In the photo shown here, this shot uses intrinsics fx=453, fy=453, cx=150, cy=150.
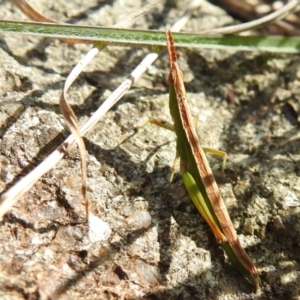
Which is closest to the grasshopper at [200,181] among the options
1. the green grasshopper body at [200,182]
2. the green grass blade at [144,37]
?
the green grasshopper body at [200,182]

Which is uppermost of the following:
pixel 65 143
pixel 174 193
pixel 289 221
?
pixel 65 143

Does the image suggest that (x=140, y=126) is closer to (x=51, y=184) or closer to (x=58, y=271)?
(x=51, y=184)

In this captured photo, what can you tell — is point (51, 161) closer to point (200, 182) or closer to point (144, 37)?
point (200, 182)

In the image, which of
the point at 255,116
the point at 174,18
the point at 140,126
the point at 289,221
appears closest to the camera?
the point at 289,221

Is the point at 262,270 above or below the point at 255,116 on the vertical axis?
below

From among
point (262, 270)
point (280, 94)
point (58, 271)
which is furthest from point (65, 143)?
point (280, 94)

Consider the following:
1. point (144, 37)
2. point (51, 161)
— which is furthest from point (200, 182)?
point (144, 37)

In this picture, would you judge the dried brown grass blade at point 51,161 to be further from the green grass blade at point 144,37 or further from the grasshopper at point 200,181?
the grasshopper at point 200,181
